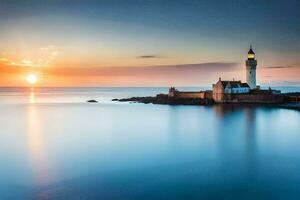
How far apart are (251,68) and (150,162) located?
3422 centimetres

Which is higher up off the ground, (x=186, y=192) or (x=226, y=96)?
(x=226, y=96)

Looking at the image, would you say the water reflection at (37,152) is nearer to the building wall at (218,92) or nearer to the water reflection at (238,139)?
the water reflection at (238,139)

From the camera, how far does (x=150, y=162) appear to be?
14.0 meters

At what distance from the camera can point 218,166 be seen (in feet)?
44.2

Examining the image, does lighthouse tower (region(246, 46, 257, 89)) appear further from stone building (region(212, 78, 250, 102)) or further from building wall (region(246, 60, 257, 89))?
stone building (region(212, 78, 250, 102))


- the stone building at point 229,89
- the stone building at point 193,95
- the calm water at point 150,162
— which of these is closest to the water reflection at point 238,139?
the calm water at point 150,162

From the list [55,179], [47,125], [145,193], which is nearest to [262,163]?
[145,193]

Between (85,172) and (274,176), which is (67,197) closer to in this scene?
(85,172)

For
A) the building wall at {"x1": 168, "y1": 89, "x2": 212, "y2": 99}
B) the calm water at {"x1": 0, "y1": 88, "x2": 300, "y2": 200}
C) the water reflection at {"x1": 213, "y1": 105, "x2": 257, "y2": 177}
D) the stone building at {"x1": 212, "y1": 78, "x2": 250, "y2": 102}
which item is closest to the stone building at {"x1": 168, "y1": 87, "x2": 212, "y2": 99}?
the building wall at {"x1": 168, "y1": 89, "x2": 212, "y2": 99}

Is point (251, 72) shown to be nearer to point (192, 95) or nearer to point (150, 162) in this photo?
point (192, 95)

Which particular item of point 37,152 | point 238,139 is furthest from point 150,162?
point 238,139

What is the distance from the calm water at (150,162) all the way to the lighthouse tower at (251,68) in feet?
67.2

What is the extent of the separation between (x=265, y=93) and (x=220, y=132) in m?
23.6

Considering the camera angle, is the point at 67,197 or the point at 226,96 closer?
the point at 67,197
